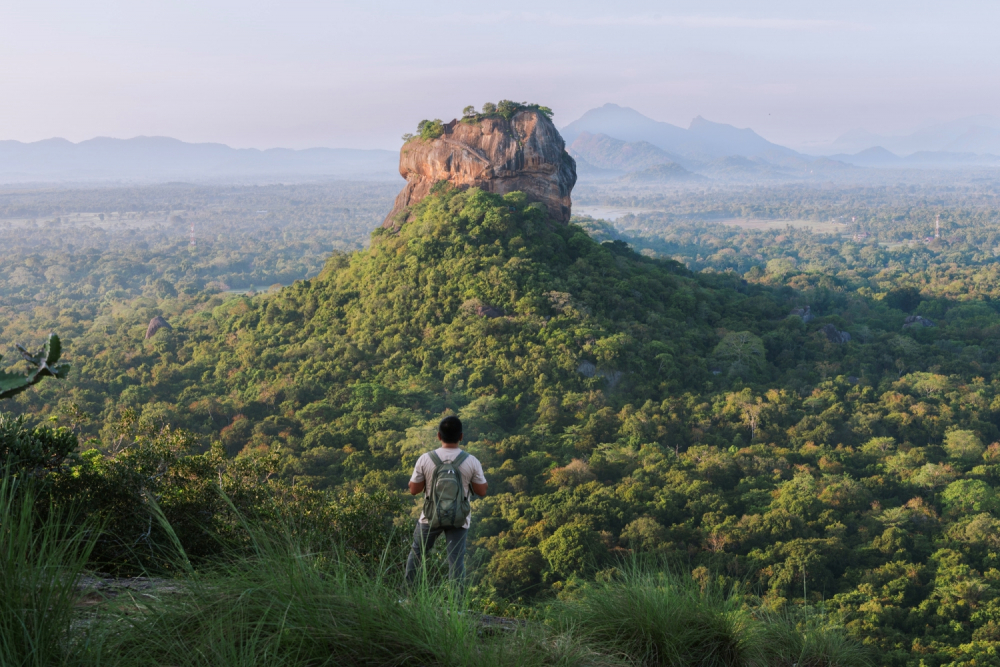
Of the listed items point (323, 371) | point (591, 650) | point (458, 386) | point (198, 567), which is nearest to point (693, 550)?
point (458, 386)

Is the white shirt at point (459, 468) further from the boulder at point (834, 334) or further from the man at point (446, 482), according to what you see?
the boulder at point (834, 334)

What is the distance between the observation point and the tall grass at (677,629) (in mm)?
4230

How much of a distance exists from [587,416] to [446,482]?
1848 cm

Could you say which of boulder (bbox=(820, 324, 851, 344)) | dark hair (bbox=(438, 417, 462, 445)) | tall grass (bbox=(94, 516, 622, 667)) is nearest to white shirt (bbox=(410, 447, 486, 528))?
dark hair (bbox=(438, 417, 462, 445))

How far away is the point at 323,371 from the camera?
83.5ft

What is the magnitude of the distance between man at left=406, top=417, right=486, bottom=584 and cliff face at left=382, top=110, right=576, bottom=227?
87.6 ft

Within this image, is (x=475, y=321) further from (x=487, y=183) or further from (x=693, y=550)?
(x=693, y=550)

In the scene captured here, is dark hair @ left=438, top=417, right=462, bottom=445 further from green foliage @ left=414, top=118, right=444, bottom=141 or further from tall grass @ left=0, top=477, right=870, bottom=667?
green foliage @ left=414, top=118, right=444, bottom=141

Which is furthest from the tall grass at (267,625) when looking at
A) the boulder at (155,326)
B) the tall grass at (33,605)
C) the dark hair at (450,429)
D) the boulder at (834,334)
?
the boulder at (155,326)

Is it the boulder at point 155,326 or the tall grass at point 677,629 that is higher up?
the tall grass at point 677,629

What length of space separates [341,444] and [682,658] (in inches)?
703

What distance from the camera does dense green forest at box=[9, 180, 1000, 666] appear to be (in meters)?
13.3

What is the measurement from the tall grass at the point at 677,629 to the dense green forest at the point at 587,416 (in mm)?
271

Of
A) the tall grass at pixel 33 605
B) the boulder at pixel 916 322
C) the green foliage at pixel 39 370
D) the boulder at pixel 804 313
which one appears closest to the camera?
the tall grass at pixel 33 605
